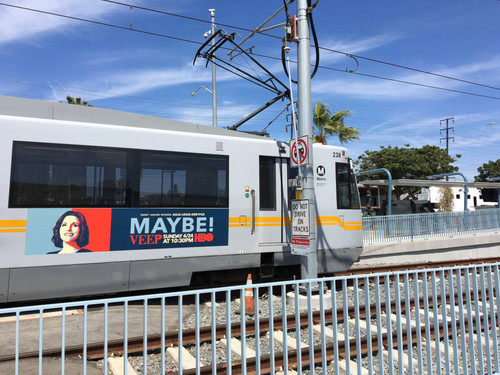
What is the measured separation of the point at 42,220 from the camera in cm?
596

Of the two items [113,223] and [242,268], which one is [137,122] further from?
[242,268]

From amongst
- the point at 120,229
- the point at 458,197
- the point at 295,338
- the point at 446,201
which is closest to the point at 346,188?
the point at 295,338

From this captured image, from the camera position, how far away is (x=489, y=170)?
56.5 metres

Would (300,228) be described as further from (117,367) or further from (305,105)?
(117,367)

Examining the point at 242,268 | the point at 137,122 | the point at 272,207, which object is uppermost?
the point at 137,122

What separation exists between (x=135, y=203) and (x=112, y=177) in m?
0.61

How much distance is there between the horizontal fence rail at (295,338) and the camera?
148 inches

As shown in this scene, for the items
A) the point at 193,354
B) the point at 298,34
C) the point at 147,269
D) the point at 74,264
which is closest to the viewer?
the point at 193,354

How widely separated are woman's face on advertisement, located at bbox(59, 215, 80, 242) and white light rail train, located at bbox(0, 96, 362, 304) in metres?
0.02

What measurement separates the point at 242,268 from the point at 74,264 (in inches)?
127

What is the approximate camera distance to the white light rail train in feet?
19.5

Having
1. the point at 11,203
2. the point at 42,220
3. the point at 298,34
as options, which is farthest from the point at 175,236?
the point at 298,34

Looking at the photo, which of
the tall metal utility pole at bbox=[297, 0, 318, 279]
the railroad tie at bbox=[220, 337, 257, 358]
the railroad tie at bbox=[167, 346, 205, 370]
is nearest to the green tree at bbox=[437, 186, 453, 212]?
the tall metal utility pole at bbox=[297, 0, 318, 279]

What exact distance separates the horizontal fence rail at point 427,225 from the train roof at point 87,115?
9.04 metres
